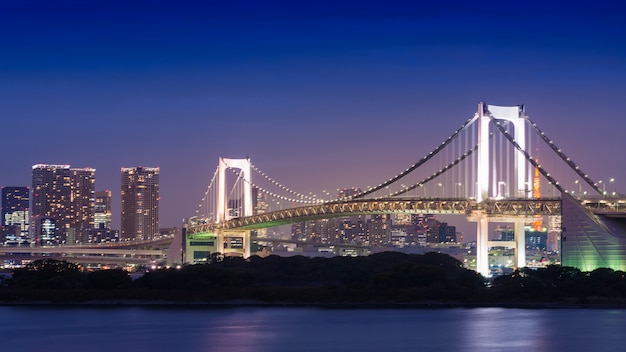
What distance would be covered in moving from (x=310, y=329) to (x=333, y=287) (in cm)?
1366

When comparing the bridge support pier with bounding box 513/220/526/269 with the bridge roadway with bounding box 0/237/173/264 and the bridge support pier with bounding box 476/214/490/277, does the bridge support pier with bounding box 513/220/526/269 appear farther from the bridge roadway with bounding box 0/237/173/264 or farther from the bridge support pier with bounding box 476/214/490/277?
the bridge roadway with bounding box 0/237/173/264

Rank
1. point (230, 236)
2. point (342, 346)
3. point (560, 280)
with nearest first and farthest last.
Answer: point (342, 346) → point (560, 280) → point (230, 236)

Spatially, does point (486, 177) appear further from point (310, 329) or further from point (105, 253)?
point (105, 253)

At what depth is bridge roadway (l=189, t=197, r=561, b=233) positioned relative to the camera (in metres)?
57.2

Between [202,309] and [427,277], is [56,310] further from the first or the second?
[427,277]

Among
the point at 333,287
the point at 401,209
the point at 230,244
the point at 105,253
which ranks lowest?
the point at 333,287

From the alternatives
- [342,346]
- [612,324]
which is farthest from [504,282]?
[342,346]

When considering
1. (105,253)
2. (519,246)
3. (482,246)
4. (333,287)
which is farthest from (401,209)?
(105,253)

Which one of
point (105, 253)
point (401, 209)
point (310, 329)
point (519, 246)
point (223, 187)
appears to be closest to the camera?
point (310, 329)

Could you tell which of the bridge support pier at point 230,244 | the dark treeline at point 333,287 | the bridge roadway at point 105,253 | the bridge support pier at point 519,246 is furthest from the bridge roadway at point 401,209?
the bridge roadway at point 105,253

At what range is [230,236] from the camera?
78.9 metres

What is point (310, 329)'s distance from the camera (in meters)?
43.9

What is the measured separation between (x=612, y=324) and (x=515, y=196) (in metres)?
14.2

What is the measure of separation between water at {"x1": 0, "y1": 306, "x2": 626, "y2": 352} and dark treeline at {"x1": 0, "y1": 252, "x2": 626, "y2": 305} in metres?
2.01
